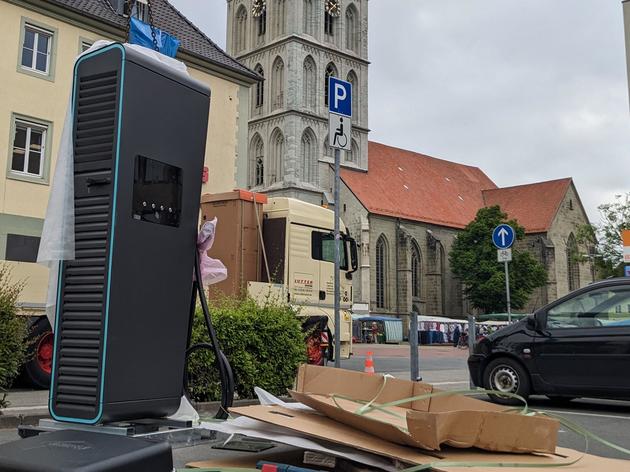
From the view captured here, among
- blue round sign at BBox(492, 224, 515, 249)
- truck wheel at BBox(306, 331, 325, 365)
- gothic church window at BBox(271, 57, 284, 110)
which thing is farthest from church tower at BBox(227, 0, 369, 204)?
truck wheel at BBox(306, 331, 325, 365)

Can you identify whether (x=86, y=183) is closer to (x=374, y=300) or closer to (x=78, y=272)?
(x=78, y=272)

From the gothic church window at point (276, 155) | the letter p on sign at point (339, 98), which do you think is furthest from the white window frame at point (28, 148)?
the gothic church window at point (276, 155)

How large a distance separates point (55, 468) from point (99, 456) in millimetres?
162

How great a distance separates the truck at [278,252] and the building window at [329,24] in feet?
149

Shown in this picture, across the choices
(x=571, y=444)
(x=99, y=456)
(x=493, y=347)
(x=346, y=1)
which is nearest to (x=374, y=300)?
(x=346, y=1)

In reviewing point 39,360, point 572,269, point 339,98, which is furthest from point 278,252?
point 572,269

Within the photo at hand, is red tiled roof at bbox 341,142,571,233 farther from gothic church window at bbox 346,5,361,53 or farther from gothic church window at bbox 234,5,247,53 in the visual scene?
gothic church window at bbox 234,5,247,53

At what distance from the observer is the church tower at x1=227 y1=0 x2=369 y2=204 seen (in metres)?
51.4

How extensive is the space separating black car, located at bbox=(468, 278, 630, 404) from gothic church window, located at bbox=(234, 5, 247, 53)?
5236 cm

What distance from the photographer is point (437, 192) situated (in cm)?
6128

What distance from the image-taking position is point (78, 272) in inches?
137

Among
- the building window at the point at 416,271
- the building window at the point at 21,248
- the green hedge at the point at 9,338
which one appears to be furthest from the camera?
the building window at the point at 416,271

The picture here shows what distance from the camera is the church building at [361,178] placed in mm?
51469

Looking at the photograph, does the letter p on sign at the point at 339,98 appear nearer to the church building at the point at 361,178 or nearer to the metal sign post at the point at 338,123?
the metal sign post at the point at 338,123
